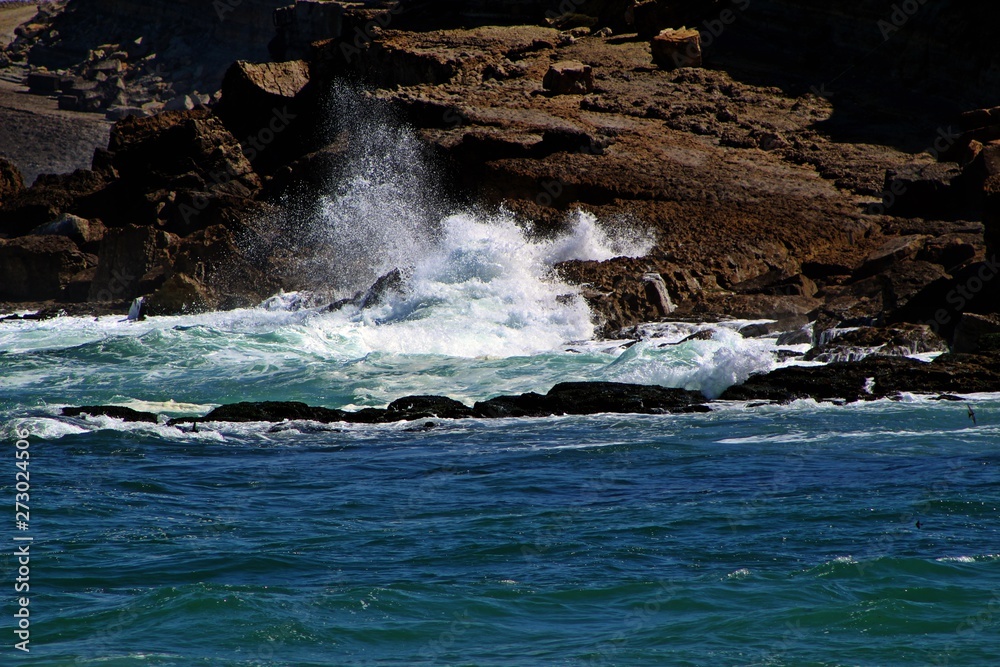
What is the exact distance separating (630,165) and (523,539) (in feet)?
58.5

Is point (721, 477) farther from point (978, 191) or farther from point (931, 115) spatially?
point (931, 115)

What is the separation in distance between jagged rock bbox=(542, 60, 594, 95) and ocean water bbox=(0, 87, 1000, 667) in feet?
44.0

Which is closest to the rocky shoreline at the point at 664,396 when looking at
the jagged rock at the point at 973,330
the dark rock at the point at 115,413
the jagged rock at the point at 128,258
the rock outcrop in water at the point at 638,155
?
the dark rock at the point at 115,413

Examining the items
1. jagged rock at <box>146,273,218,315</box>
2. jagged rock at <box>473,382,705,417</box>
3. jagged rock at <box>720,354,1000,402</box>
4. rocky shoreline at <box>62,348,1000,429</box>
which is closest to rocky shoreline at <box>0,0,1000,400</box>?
jagged rock at <box>146,273,218,315</box>

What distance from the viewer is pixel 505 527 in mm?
8406

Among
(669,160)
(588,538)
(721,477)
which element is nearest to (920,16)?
(669,160)

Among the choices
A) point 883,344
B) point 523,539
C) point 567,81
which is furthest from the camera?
point 567,81

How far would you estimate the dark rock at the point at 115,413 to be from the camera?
13016mm

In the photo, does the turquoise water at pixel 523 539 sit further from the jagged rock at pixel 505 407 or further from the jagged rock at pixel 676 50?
the jagged rock at pixel 676 50

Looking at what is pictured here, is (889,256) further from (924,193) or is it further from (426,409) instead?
(426,409)

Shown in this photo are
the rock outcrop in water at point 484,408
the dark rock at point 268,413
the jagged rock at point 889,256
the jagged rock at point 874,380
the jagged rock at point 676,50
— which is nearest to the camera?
the dark rock at point 268,413

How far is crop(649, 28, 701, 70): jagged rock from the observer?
3159cm

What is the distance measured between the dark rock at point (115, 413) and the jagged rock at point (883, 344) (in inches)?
309

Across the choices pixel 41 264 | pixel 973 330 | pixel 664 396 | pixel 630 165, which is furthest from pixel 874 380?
pixel 41 264
